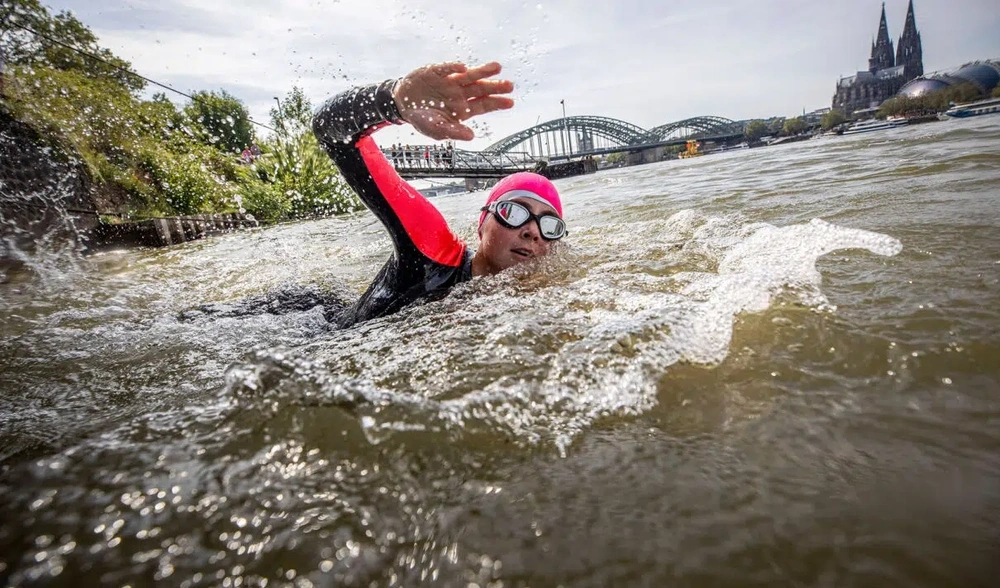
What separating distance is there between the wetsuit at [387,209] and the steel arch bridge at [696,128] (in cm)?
12093

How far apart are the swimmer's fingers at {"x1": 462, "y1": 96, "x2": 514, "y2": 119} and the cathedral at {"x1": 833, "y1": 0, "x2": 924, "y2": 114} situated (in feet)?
464

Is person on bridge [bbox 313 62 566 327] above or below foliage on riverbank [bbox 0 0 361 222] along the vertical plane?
below

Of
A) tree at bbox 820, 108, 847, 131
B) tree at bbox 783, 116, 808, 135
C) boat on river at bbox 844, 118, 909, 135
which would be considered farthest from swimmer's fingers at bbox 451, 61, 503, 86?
tree at bbox 783, 116, 808, 135

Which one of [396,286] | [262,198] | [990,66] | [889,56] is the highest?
[889,56]

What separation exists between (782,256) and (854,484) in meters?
2.31

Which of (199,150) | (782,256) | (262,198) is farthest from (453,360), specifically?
(199,150)

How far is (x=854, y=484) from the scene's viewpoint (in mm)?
1036

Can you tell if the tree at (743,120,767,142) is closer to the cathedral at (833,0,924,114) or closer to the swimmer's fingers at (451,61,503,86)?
the cathedral at (833,0,924,114)

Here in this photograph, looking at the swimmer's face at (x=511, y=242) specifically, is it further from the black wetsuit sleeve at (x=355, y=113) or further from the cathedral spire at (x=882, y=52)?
the cathedral spire at (x=882, y=52)

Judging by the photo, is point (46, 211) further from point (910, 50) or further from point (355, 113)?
point (910, 50)

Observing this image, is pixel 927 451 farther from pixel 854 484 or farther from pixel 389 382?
pixel 389 382

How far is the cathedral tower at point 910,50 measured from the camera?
104312mm

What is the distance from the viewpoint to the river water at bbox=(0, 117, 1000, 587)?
891mm

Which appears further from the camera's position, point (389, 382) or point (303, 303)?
point (303, 303)
